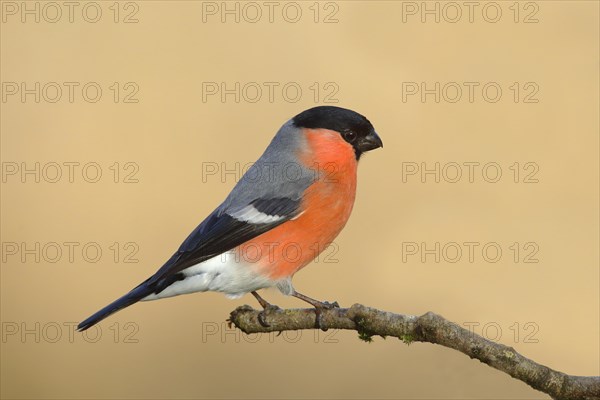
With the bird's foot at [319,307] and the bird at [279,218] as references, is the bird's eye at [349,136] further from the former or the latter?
the bird's foot at [319,307]

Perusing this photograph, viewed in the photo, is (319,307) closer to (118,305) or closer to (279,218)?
(279,218)

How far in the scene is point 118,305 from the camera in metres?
3.61

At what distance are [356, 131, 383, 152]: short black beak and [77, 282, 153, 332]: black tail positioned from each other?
4.66 ft

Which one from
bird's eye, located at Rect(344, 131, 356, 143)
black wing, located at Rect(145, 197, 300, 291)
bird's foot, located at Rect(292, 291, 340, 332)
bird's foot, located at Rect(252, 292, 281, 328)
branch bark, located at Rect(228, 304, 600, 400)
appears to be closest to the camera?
branch bark, located at Rect(228, 304, 600, 400)

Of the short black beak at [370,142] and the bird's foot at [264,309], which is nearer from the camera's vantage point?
the bird's foot at [264,309]

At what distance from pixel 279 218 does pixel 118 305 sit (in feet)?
3.08

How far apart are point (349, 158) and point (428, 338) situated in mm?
1871

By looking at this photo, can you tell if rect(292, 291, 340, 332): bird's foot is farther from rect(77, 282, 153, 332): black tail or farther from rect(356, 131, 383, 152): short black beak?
rect(356, 131, 383, 152): short black beak

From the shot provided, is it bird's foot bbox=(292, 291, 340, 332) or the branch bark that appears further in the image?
bird's foot bbox=(292, 291, 340, 332)

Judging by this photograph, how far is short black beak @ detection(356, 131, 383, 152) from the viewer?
4.39m

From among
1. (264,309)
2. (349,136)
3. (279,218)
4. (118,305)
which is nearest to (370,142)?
(349,136)

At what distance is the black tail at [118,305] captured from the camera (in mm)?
3486

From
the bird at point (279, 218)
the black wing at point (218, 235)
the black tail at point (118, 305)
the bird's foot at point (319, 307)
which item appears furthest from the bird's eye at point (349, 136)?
the black tail at point (118, 305)

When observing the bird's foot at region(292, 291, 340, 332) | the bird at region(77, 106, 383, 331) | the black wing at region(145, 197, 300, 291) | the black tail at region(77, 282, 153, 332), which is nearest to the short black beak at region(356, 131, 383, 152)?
the bird at region(77, 106, 383, 331)
